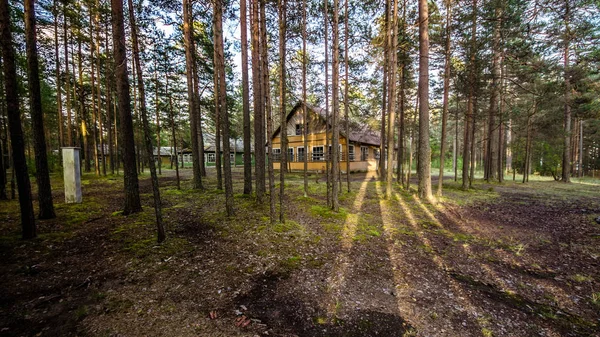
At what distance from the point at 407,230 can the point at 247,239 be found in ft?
14.2

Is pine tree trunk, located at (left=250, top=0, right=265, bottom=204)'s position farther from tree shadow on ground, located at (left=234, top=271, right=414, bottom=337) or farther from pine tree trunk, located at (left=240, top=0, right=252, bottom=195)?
tree shadow on ground, located at (left=234, top=271, right=414, bottom=337)

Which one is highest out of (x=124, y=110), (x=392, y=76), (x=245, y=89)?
(x=392, y=76)

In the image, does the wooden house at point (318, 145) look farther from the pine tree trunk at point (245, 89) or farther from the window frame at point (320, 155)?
the pine tree trunk at point (245, 89)

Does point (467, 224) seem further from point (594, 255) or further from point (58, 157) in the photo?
point (58, 157)

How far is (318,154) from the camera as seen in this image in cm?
2305

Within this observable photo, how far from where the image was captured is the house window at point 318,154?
22.7 metres

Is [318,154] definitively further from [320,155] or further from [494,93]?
[494,93]

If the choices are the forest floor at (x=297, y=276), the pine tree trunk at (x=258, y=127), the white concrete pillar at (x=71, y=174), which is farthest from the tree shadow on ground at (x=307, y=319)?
the white concrete pillar at (x=71, y=174)

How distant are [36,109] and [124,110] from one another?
1.63 meters

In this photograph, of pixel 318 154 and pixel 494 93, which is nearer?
pixel 494 93

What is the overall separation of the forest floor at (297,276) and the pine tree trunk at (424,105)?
8.94 feet

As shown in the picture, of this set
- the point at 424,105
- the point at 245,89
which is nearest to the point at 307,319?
the point at 245,89

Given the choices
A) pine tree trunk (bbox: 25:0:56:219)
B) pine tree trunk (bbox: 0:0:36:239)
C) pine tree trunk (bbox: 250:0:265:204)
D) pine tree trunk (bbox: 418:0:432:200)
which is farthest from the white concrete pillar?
pine tree trunk (bbox: 418:0:432:200)

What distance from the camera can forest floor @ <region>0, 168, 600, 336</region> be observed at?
2.62 m
